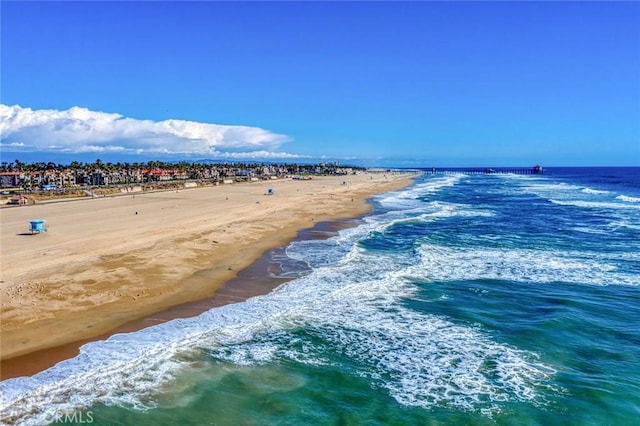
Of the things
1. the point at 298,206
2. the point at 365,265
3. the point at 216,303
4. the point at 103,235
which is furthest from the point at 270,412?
the point at 298,206

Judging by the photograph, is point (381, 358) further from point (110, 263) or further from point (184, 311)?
point (110, 263)

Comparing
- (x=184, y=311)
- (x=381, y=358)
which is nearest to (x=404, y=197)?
(x=184, y=311)

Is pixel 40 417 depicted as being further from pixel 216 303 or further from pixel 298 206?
pixel 298 206

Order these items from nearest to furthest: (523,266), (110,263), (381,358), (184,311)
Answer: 1. (381,358)
2. (184,311)
3. (110,263)
4. (523,266)

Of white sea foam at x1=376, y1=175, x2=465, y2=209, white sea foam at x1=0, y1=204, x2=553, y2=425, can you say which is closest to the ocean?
white sea foam at x1=0, y1=204, x2=553, y2=425

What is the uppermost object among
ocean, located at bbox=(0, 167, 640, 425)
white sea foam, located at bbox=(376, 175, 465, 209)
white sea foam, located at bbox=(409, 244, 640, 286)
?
white sea foam, located at bbox=(376, 175, 465, 209)

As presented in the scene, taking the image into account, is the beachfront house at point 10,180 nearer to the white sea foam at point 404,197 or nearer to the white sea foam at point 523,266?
the white sea foam at point 404,197

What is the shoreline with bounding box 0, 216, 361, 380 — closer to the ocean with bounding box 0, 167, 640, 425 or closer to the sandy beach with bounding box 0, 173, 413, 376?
the sandy beach with bounding box 0, 173, 413, 376
